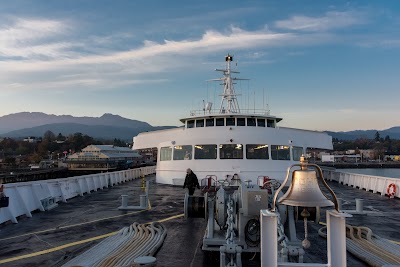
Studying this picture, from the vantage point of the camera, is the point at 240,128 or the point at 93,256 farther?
the point at 240,128

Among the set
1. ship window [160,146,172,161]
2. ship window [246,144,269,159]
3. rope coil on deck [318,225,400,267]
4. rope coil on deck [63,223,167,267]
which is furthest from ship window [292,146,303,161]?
rope coil on deck [63,223,167,267]

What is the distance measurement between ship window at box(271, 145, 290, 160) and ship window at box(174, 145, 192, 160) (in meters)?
4.81

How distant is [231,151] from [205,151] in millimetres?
1516

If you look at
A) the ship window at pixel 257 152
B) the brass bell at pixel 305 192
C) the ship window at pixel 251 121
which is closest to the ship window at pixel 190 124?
the ship window at pixel 251 121

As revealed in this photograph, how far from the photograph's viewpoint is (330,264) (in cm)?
372

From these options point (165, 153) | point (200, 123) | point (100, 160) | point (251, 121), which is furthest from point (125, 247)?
point (100, 160)

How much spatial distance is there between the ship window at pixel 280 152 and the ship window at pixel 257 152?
0.42 meters

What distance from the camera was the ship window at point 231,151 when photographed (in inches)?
754

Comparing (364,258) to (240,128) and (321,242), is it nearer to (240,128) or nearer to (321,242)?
(321,242)

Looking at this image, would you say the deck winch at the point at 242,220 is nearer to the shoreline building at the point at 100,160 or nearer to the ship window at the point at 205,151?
the ship window at the point at 205,151

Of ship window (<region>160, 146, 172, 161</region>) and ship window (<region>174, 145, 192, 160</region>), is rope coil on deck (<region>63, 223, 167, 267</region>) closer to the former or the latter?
ship window (<region>174, 145, 192, 160</region>)

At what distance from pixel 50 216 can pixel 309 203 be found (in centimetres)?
1030

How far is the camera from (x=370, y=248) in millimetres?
7332

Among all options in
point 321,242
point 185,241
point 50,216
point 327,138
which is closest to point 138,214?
point 50,216
